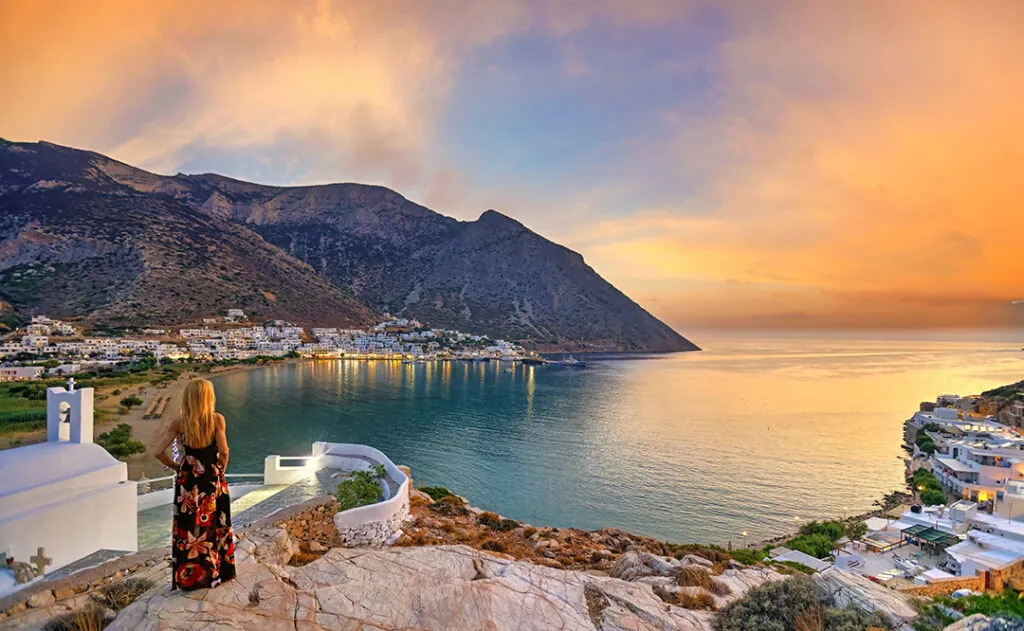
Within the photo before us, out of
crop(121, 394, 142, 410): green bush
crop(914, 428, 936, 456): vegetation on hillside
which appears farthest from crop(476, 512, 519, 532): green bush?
crop(121, 394, 142, 410): green bush

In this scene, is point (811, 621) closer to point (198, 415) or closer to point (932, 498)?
point (198, 415)

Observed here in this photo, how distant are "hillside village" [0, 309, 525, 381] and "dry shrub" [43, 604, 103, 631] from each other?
51.7m

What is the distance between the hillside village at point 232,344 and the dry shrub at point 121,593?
51.1m

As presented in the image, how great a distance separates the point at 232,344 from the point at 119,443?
5278 cm

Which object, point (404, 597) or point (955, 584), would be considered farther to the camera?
point (955, 584)

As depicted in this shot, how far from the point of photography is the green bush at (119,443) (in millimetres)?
22141

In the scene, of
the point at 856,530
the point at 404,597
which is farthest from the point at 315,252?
the point at 404,597

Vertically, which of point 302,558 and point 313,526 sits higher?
point 302,558

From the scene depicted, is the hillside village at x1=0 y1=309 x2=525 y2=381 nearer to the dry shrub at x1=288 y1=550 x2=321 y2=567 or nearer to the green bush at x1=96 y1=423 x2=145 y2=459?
the green bush at x1=96 y1=423 x2=145 y2=459

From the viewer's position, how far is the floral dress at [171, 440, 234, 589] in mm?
3715

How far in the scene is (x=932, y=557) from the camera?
15594mm

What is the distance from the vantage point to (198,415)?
362cm

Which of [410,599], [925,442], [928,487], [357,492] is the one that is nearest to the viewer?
[410,599]

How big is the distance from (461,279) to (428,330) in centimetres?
2931
